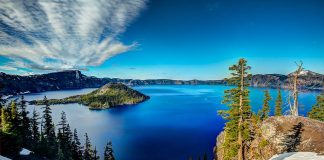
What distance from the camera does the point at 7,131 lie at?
41.5 m

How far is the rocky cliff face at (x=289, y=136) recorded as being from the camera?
83.5 feet

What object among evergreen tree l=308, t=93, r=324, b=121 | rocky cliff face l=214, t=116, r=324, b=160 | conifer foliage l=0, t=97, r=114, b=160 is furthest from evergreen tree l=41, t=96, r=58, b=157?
evergreen tree l=308, t=93, r=324, b=121

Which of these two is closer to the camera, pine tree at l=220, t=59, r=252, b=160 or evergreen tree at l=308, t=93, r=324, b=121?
pine tree at l=220, t=59, r=252, b=160

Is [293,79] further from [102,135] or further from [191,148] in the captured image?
[102,135]

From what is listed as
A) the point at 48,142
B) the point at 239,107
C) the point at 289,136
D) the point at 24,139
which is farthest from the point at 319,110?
the point at 24,139

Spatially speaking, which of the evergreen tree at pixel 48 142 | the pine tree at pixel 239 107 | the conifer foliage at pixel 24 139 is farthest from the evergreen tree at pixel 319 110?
the evergreen tree at pixel 48 142

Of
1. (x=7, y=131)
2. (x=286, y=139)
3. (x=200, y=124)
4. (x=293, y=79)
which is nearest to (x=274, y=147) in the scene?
(x=286, y=139)

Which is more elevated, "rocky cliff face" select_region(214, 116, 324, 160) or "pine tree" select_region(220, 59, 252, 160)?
"pine tree" select_region(220, 59, 252, 160)

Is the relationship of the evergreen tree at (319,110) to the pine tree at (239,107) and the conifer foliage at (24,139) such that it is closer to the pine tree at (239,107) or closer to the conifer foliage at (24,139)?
the pine tree at (239,107)

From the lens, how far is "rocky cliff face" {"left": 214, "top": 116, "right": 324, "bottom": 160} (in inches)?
1002

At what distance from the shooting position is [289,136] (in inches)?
1133

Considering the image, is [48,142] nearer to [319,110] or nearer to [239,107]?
[239,107]

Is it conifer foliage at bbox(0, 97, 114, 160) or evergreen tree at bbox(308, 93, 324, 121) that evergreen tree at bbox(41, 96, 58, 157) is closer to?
conifer foliage at bbox(0, 97, 114, 160)

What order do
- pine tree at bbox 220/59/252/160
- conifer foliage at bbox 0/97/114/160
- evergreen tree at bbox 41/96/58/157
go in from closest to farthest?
1. pine tree at bbox 220/59/252/160
2. conifer foliage at bbox 0/97/114/160
3. evergreen tree at bbox 41/96/58/157
